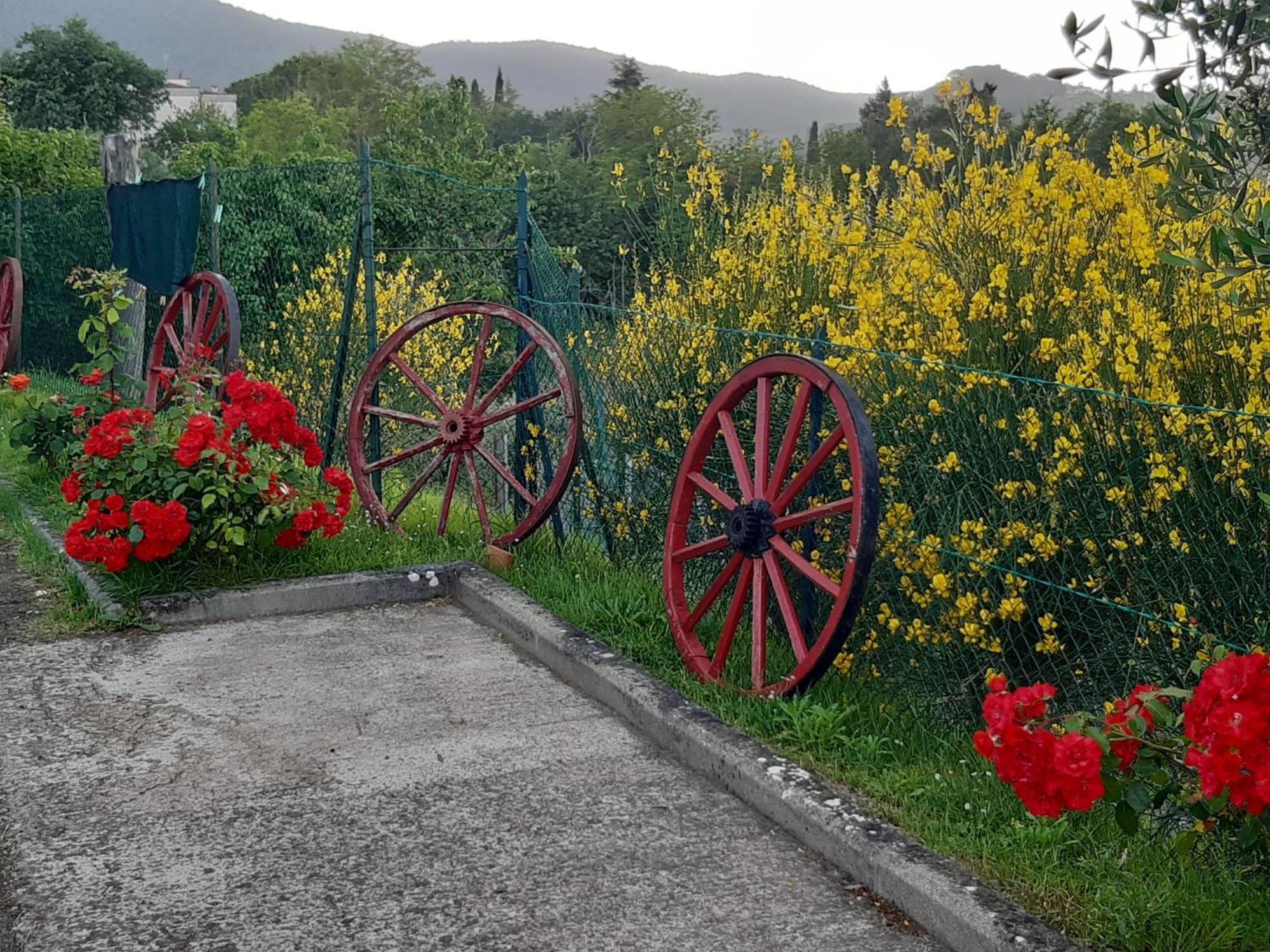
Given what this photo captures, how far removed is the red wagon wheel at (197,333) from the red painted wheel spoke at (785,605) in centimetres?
414

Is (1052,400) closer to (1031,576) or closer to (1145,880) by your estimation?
(1031,576)

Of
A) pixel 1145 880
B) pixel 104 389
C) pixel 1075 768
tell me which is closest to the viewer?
pixel 1075 768

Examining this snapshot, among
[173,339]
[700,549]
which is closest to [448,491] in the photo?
[700,549]

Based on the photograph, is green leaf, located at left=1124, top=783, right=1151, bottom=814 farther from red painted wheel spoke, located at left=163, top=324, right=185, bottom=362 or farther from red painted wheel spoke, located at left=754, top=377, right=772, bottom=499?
red painted wheel spoke, located at left=163, top=324, right=185, bottom=362

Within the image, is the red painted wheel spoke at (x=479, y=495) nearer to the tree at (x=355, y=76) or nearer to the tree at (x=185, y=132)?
the tree at (x=185, y=132)

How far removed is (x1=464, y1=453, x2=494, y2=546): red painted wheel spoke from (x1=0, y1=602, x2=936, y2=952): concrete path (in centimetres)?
133

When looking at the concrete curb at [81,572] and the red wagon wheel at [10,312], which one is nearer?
the concrete curb at [81,572]

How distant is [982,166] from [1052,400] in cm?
138

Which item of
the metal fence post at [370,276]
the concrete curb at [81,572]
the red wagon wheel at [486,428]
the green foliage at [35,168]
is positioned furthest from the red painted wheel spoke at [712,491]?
the green foliage at [35,168]

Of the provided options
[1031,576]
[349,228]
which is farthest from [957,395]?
[349,228]

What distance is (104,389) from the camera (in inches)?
287

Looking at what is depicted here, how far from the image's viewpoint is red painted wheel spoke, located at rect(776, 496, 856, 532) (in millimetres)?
4152

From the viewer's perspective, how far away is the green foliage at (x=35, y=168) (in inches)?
739

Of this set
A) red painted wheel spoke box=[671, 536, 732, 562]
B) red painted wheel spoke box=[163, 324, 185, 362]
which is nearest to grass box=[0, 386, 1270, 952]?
red painted wheel spoke box=[671, 536, 732, 562]
